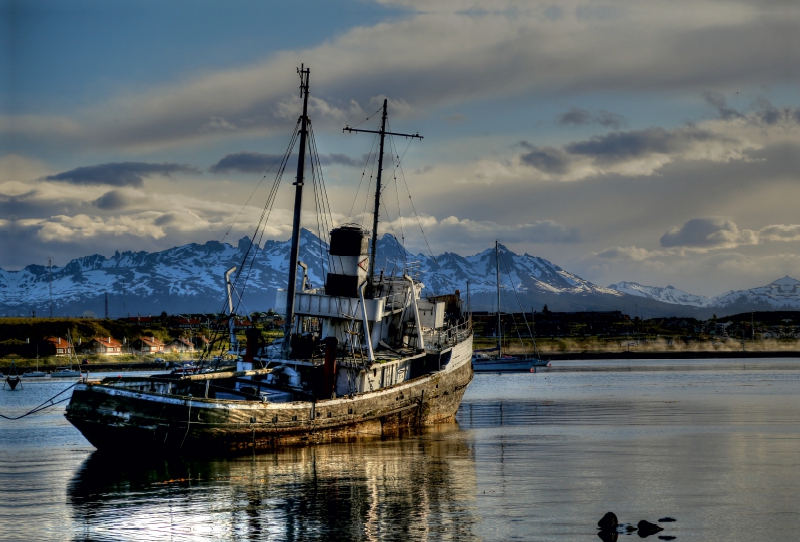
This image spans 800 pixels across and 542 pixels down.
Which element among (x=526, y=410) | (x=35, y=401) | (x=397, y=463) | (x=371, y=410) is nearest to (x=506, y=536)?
(x=397, y=463)

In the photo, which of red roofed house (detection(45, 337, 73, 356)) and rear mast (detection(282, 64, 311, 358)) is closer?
rear mast (detection(282, 64, 311, 358))

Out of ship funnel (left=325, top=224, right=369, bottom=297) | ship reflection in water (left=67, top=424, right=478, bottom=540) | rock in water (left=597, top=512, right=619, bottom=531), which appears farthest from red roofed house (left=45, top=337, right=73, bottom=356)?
rock in water (left=597, top=512, right=619, bottom=531)

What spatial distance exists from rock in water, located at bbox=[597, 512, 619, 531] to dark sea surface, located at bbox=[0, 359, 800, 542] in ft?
1.31

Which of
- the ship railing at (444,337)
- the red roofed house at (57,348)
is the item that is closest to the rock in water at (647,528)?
the ship railing at (444,337)

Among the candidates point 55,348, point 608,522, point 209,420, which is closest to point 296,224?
point 209,420

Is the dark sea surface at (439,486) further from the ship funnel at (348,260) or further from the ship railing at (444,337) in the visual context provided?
the ship funnel at (348,260)

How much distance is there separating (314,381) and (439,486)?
13.7 meters

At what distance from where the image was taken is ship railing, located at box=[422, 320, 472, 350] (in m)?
55.8

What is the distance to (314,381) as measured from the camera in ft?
152

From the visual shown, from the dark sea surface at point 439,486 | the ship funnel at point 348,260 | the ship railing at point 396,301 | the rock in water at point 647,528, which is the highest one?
the ship funnel at point 348,260

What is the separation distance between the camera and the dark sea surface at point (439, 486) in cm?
2722

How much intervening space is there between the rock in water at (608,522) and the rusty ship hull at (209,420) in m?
19.1

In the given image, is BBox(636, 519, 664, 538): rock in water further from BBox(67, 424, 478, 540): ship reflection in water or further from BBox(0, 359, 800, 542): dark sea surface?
BBox(67, 424, 478, 540): ship reflection in water

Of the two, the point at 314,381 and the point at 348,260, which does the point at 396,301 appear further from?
the point at 314,381
